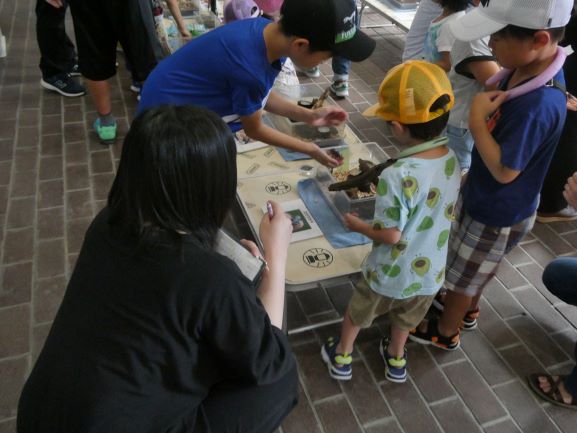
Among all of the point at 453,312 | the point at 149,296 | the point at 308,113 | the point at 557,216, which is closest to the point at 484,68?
the point at 308,113

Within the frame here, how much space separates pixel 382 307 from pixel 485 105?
766 mm

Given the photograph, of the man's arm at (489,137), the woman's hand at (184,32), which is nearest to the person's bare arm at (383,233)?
the man's arm at (489,137)

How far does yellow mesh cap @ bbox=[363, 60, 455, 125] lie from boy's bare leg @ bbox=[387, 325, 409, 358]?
0.85 m

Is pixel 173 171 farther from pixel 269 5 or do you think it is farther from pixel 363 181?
pixel 269 5

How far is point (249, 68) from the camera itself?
157 centimetres

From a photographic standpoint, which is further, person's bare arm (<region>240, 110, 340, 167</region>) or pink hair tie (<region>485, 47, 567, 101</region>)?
person's bare arm (<region>240, 110, 340, 167</region>)

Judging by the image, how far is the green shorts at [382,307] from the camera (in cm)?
165

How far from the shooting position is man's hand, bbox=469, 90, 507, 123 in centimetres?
140

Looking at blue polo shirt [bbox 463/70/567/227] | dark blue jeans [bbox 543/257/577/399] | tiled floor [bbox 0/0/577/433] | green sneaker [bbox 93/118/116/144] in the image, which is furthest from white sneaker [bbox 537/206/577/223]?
green sneaker [bbox 93/118/116/144]

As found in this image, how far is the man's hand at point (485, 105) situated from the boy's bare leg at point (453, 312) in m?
0.75

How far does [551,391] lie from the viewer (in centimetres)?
186

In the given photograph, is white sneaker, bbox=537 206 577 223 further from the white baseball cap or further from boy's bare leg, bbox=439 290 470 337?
the white baseball cap

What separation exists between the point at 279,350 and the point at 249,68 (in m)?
0.95

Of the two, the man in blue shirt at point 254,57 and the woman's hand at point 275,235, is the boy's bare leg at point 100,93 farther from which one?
the woman's hand at point 275,235
